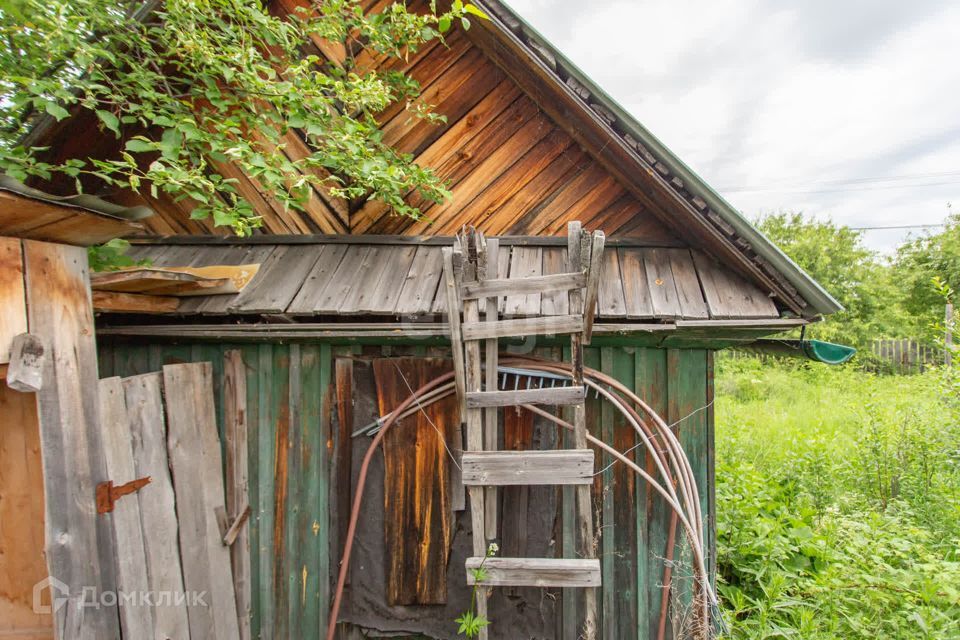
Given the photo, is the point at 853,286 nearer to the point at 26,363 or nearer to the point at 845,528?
the point at 845,528

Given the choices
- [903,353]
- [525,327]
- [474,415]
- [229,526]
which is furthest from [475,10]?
[903,353]

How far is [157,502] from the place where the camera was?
2.44 metres

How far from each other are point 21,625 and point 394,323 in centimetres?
250

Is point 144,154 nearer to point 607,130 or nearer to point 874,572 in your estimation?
point 607,130

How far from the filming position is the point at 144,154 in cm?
332

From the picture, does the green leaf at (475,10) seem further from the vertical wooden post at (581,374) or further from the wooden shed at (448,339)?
the vertical wooden post at (581,374)

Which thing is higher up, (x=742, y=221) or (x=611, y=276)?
(x=742, y=221)

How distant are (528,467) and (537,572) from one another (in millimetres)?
565

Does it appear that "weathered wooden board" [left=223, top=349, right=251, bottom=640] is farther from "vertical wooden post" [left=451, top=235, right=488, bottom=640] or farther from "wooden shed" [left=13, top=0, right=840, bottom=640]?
"vertical wooden post" [left=451, top=235, right=488, bottom=640]

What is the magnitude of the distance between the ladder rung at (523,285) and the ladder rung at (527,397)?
21.3 inches

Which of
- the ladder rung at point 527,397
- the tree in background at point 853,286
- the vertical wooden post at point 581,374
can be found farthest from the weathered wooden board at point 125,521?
the tree in background at point 853,286

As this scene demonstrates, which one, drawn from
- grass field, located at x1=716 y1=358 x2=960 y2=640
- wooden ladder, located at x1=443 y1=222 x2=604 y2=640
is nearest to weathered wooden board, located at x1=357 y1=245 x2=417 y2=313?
wooden ladder, located at x1=443 y1=222 x2=604 y2=640

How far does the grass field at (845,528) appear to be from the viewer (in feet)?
9.92

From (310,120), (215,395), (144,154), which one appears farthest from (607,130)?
(144,154)
